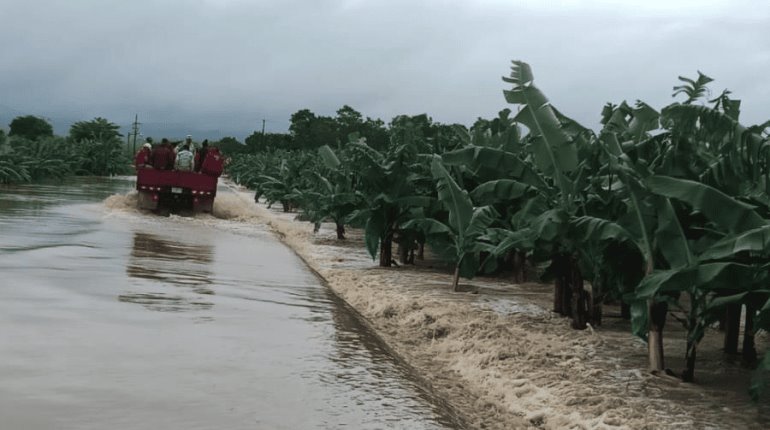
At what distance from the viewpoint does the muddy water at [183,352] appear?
→ 5.02m

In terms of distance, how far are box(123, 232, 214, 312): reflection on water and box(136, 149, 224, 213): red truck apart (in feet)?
21.0

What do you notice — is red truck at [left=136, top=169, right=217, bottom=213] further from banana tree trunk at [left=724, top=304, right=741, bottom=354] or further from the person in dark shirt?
banana tree trunk at [left=724, top=304, right=741, bottom=354]

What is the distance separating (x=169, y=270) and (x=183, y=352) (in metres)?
4.99

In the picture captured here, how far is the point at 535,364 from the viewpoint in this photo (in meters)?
7.38

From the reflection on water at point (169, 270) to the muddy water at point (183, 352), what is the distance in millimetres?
30

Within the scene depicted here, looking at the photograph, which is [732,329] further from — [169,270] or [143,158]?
[143,158]

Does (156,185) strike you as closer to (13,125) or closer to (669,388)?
(669,388)

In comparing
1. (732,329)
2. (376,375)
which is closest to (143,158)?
(376,375)

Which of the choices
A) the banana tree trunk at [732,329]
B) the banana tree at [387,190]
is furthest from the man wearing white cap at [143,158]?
the banana tree trunk at [732,329]

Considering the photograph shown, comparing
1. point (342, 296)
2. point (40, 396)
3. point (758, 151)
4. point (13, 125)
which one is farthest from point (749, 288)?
point (13, 125)

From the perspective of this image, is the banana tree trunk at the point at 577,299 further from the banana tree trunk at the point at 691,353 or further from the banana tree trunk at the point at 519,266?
the banana tree trunk at the point at 519,266

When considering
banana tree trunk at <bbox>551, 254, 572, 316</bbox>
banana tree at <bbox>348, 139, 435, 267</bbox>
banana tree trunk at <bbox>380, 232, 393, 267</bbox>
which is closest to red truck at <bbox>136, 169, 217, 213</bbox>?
banana tree at <bbox>348, 139, 435, 267</bbox>

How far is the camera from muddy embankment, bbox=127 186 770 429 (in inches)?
235

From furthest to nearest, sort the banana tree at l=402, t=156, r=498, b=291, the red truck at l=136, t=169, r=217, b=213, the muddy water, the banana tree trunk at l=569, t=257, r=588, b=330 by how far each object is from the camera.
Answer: the red truck at l=136, t=169, r=217, b=213 → the banana tree at l=402, t=156, r=498, b=291 → the banana tree trunk at l=569, t=257, r=588, b=330 → the muddy water
